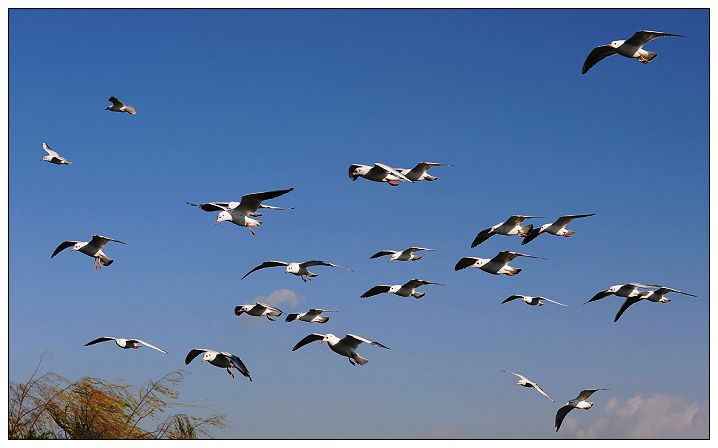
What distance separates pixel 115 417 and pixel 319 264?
25.8 ft

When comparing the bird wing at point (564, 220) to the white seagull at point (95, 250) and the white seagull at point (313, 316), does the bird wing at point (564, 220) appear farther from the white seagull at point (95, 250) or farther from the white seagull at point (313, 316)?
the white seagull at point (95, 250)

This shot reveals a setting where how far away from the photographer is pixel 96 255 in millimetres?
33719

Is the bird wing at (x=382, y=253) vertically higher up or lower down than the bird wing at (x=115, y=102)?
lower down

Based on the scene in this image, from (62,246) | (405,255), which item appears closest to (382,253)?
(405,255)

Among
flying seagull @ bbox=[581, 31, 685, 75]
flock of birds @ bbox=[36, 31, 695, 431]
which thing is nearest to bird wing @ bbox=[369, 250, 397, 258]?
flock of birds @ bbox=[36, 31, 695, 431]

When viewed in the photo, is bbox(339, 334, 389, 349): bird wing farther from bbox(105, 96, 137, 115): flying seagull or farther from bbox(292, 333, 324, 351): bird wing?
bbox(105, 96, 137, 115): flying seagull

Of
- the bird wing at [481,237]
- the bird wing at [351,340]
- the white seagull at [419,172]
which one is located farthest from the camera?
the bird wing at [481,237]

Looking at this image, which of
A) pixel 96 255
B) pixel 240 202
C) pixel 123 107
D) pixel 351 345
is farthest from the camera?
pixel 123 107

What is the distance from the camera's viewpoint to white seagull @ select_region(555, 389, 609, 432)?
32438mm

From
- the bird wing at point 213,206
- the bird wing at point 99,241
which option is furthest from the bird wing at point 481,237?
the bird wing at point 99,241

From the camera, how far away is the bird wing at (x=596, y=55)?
1277 inches

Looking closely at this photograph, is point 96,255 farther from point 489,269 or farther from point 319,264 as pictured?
point 489,269

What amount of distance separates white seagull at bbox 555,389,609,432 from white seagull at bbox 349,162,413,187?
841 centimetres

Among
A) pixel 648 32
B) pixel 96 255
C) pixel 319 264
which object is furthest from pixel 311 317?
pixel 648 32
